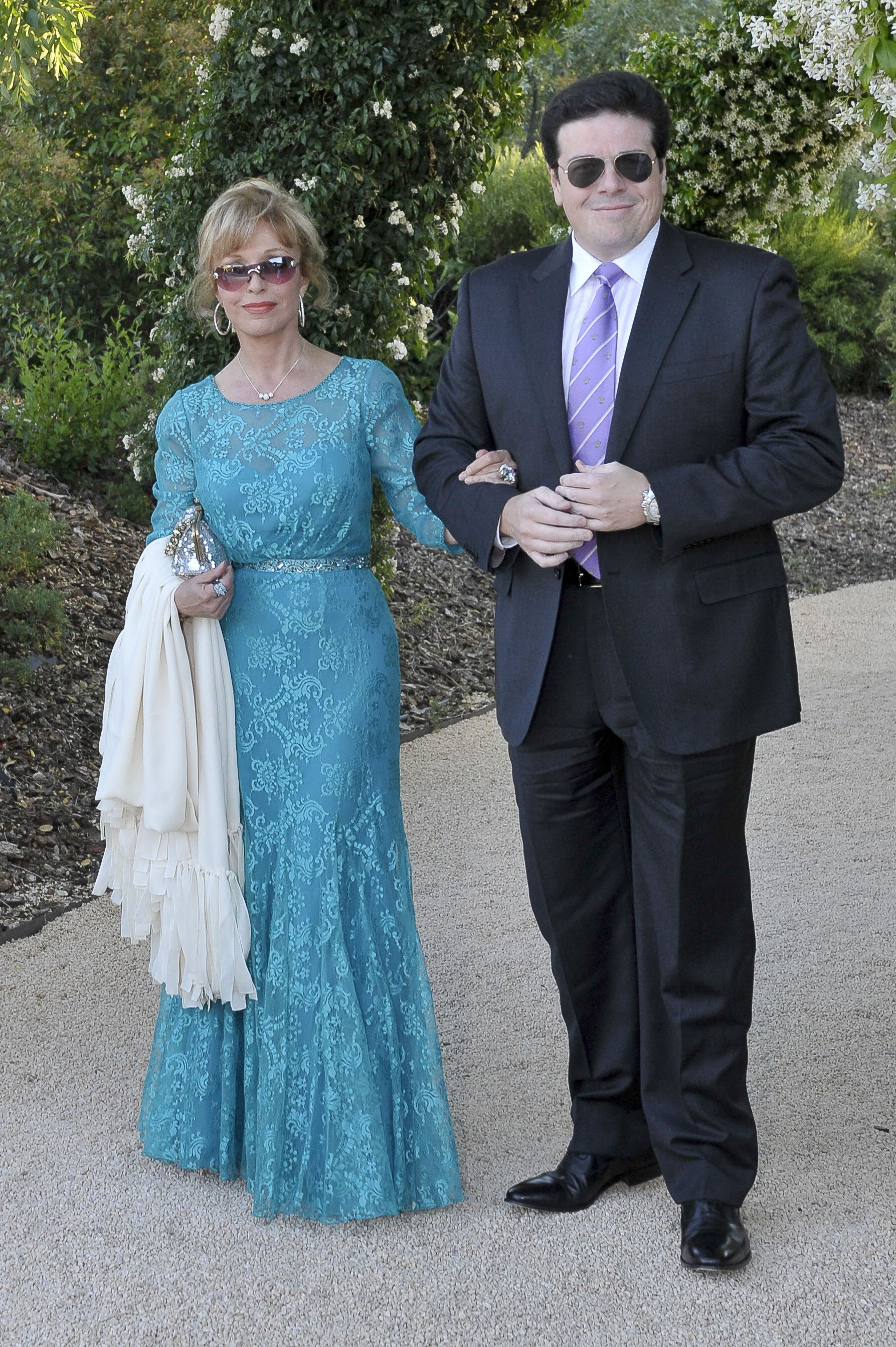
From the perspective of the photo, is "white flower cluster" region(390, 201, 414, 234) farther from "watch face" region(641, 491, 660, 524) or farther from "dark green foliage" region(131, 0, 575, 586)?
"watch face" region(641, 491, 660, 524)

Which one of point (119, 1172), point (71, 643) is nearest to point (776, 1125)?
point (119, 1172)

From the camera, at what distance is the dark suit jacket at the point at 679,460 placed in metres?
2.40

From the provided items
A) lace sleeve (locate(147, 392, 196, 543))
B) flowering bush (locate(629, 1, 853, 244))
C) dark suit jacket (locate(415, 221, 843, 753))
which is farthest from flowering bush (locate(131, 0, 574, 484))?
dark suit jacket (locate(415, 221, 843, 753))

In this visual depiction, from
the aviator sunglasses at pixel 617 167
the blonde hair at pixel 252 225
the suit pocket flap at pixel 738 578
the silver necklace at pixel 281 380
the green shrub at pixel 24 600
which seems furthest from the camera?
the green shrub at pixel 24 600

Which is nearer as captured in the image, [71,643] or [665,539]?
[665,539]

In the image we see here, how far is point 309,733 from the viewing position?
9.52 feet

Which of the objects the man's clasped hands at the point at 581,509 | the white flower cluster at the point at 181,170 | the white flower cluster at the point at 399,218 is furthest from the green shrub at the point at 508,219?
the man's clasped hands at the point at 581,509

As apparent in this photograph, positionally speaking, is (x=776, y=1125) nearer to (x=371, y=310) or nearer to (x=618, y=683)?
(x=618, y=683)

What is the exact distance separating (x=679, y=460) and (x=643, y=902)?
0.87 meters

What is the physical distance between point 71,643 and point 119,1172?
12.2 ft

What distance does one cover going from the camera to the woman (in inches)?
112

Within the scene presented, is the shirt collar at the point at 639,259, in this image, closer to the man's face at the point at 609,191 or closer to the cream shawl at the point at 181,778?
the man's face at the point at 609,191

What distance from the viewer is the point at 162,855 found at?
9.73ft

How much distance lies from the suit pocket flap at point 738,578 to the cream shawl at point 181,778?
1.04 meters
